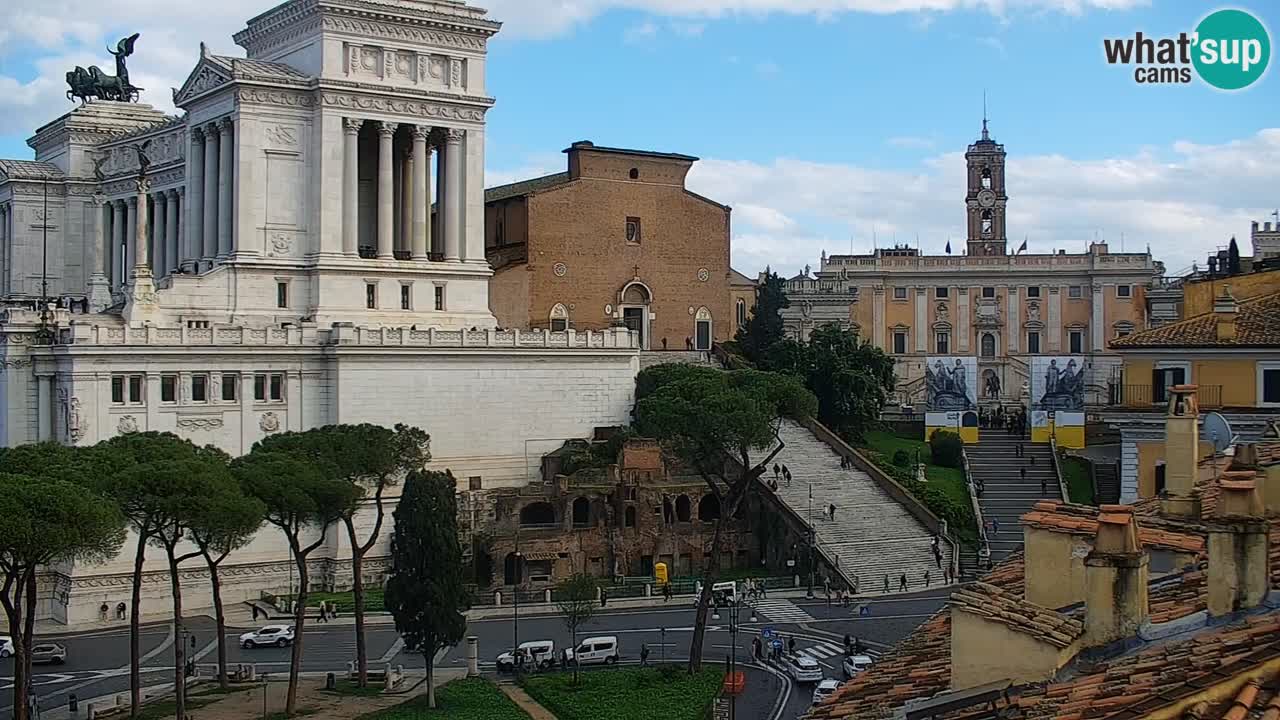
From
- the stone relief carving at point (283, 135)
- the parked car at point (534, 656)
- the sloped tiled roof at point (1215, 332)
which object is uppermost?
the stone relief carving at point (283, 135)

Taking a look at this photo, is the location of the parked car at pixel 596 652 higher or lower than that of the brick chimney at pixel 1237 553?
lower

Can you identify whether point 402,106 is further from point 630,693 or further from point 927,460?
point 630,693

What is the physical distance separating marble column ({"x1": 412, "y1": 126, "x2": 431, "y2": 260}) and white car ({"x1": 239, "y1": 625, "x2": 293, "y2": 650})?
2314 centimetres

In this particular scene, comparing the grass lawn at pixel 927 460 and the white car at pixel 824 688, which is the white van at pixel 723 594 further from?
the white car at pixel 824 688

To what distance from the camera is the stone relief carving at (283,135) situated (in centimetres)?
6594

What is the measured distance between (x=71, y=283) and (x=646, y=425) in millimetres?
48290

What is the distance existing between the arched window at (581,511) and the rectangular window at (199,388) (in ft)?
48.7

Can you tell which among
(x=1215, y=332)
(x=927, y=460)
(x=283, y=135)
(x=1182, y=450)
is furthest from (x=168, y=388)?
(x=1182, y=450)

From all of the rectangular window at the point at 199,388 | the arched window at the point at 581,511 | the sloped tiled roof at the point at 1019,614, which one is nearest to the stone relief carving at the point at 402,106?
the rectangular window at the point at 199,388

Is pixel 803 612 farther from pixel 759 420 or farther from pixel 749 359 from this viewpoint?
pixel 749 359

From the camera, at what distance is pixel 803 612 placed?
53.6 metres

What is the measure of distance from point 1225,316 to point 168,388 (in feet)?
123

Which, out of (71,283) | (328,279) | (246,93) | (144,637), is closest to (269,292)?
(328,279)

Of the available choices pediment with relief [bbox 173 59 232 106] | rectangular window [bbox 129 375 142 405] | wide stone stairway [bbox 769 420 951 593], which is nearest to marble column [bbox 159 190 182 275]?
pediment with relief [bbox 173 59 232 106]
